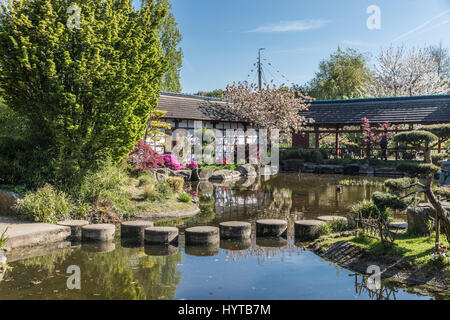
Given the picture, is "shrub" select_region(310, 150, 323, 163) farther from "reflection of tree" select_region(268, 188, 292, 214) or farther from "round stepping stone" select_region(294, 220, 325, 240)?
"round stepping stone" select_region(294, 220, 325, 240)

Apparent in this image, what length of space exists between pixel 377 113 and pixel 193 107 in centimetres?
1189

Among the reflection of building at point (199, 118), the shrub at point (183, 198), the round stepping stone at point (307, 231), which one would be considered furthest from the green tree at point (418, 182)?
the reflection of building at point (199, 118)

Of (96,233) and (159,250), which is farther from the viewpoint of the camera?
(96,233)

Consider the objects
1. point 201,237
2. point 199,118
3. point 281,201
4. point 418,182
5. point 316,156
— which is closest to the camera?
point 418,182

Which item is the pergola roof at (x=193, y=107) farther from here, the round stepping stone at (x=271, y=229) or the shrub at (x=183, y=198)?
the round stepping stone at (x=271, y=229)

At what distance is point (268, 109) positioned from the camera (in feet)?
94.7

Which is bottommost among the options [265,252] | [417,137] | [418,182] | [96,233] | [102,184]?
[265,252]

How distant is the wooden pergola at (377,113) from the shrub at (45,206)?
19964 mm

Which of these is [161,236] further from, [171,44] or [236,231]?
[171,44]

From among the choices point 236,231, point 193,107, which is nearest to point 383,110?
point 193,107

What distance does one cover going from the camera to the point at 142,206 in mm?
11656

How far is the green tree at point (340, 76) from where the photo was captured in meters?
42.1

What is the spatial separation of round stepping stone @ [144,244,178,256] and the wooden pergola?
1942 centimetres
